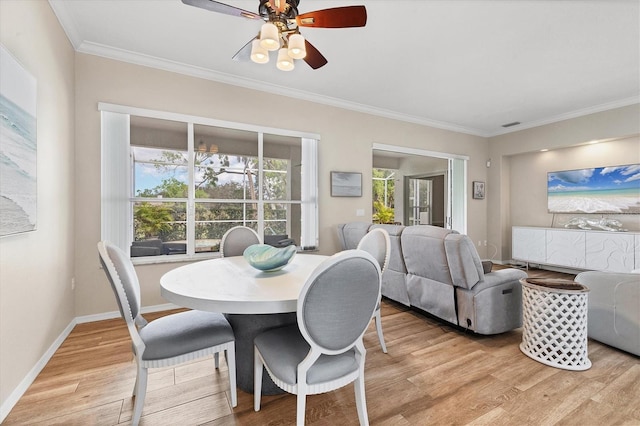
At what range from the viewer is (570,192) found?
511 cm

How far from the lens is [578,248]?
4586 mm

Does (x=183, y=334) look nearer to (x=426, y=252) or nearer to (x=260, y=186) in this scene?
(x=426, y=252)

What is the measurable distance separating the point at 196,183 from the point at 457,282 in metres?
3.03

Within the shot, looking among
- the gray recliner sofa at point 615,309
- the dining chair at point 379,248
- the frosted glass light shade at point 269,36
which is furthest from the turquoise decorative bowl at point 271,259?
the gray recliner sofa at point 615,309

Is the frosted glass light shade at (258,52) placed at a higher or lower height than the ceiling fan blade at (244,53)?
lower

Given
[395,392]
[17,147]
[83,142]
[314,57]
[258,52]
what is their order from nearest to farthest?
[17,147] < [395,392] < [258,52] < [314,57] < [83,142]

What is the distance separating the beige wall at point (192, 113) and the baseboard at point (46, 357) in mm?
68

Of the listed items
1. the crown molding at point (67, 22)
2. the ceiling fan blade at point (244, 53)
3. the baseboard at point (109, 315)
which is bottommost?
the baseboard at point (109, 315)

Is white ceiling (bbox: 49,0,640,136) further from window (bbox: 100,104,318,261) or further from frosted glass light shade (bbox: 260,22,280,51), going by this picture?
frosted glass light shade (bbox: 260,22,280,51)

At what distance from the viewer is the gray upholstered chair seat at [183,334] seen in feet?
4.66

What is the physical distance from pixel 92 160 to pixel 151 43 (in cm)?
133

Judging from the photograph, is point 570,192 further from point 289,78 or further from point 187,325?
point 187,325

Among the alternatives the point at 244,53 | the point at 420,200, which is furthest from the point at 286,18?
the point at 420,200

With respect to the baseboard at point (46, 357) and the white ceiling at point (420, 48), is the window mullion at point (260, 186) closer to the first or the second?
the white ceiling at point (420, 48)
